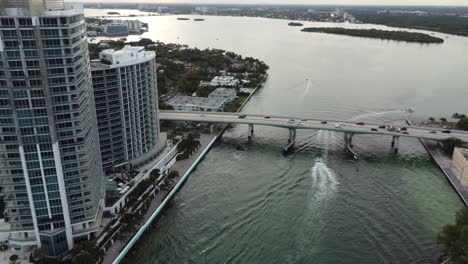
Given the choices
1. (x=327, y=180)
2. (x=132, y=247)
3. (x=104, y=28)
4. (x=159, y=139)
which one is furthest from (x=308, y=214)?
(x=104, y=28)

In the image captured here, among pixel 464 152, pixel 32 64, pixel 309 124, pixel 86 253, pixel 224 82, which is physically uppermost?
pixel 32 64

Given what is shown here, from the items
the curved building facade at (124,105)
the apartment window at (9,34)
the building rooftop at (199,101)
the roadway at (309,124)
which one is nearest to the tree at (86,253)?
the curved building facade at (124,105)

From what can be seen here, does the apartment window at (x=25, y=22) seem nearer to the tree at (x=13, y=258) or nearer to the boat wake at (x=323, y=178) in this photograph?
the tree at (x=13, y=258)

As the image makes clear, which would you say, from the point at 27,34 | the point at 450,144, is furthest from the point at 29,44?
the point at 450,144

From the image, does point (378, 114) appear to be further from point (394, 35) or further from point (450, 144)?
point (394, 35)

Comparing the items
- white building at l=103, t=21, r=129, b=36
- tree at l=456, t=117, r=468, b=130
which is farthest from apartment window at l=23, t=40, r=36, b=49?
white building at l=103, t=21, r=129, b=36

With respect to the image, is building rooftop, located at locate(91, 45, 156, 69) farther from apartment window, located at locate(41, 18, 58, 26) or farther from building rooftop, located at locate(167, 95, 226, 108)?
building rooftop, located at locate(167, 95, 226, 108)
